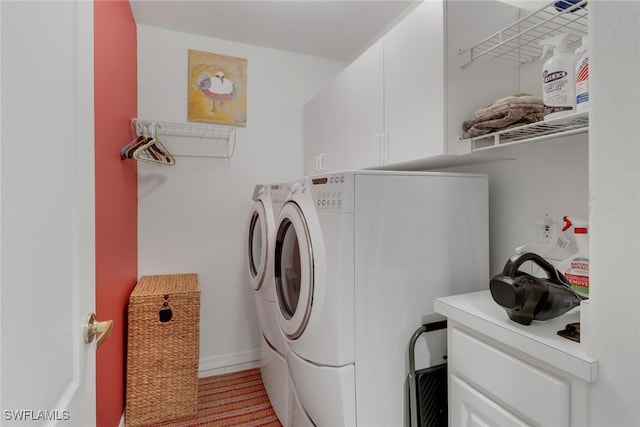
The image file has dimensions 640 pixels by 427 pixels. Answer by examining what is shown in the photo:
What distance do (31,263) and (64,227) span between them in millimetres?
157

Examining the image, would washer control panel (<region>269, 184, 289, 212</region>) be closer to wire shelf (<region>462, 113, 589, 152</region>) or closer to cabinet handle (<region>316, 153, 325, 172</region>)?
cabinet handle (<region>316, 153, 325, 172</region>)

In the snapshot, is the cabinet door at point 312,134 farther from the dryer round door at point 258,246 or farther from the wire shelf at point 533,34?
the wire shelf at point 533,34

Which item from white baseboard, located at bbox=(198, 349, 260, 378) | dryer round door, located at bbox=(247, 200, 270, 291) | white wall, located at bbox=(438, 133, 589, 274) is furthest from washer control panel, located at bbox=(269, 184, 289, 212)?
white baseboard, located at bbox=(198, 349, 260, 378)

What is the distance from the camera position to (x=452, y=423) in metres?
1.13

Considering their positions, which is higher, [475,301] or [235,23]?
[235,23]

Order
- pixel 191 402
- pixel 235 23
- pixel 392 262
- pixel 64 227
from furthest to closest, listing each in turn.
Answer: pixel 235 23 < pixel 191 402 < pixel 392 262 < pixel 64 227

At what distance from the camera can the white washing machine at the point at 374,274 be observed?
46.1 inches

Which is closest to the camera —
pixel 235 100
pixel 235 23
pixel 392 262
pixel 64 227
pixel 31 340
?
pixel 31 340

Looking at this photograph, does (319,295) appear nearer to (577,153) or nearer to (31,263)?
(31,263)

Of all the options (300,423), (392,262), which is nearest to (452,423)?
(392,262)

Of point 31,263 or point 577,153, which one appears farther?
point 577,153

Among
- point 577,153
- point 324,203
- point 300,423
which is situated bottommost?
point 300,423

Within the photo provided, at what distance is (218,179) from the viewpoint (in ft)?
8.10

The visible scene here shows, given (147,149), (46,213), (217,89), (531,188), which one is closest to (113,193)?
(147,149)
